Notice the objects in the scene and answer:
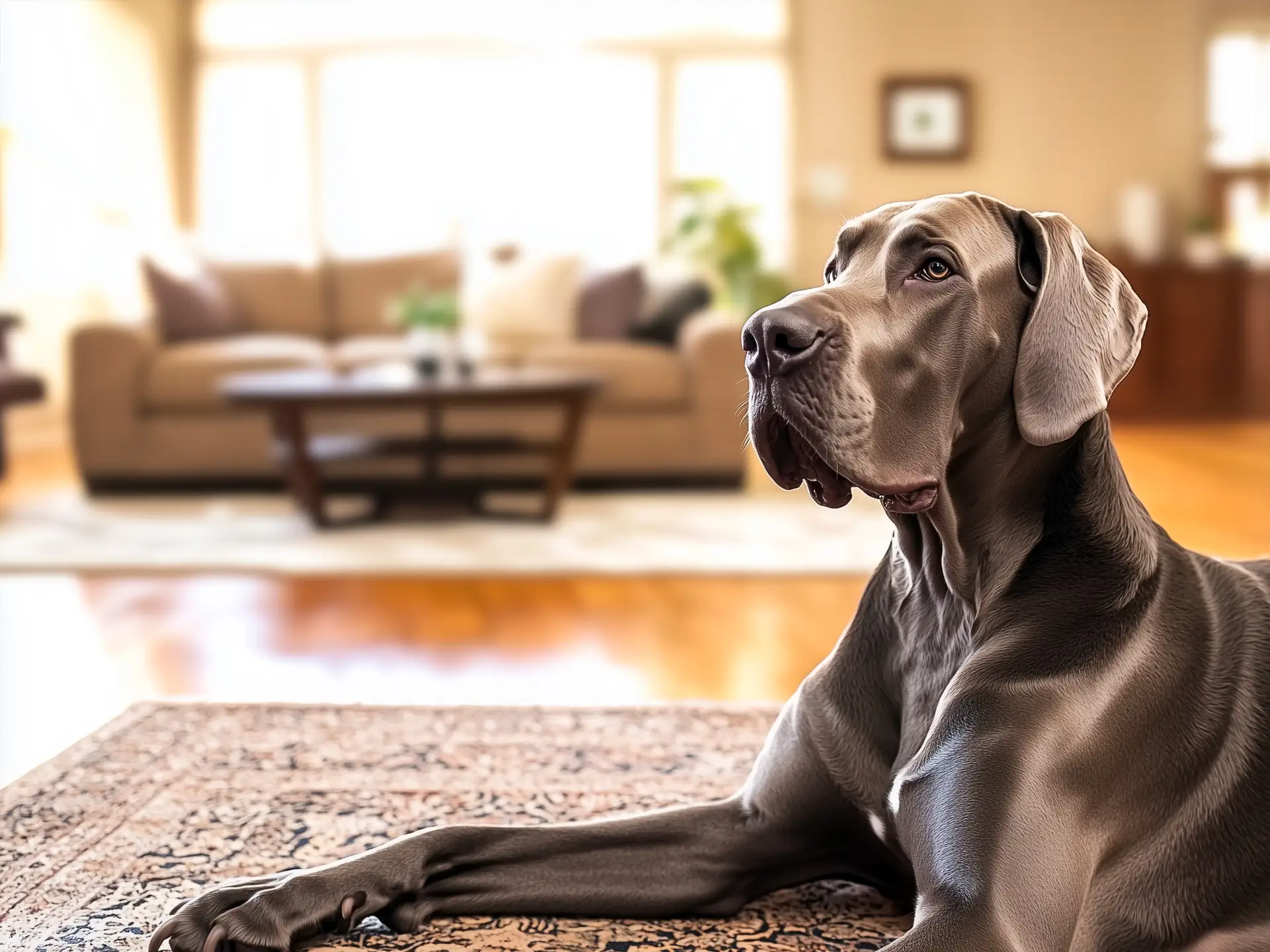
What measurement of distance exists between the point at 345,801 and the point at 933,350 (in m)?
1.14

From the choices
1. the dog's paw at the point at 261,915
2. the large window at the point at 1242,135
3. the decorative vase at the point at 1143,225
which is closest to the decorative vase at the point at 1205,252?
the decorative vase at the point at 1143,225

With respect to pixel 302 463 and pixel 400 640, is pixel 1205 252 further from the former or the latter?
pixel 400 640

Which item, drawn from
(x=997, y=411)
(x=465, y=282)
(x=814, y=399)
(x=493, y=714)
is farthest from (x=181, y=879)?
(x=465, y=282)

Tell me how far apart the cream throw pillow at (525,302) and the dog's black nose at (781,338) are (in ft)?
15.9

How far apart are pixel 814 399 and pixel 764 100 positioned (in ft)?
25.8

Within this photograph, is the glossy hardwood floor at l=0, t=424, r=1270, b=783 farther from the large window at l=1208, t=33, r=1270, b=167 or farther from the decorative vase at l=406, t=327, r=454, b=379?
the large window at l=1208, t=33, r=1270, b=167

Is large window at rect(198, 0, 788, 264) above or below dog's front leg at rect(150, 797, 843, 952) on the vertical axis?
above

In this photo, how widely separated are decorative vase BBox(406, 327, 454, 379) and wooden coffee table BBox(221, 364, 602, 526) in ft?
0.28

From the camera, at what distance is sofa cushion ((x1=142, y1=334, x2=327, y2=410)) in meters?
5.34

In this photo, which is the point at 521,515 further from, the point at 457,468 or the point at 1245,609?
the point at 1245,609

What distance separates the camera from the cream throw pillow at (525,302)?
19.9 ft

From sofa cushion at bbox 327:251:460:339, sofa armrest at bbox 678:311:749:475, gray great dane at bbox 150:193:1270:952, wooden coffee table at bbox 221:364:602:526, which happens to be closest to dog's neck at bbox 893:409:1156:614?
gray great dane at bbox 150:193:1270:952

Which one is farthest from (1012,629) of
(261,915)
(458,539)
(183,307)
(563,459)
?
(183,307)

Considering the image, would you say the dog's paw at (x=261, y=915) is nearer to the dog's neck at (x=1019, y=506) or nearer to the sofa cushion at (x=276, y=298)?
the dog's neck at (x=1019, y=506)
